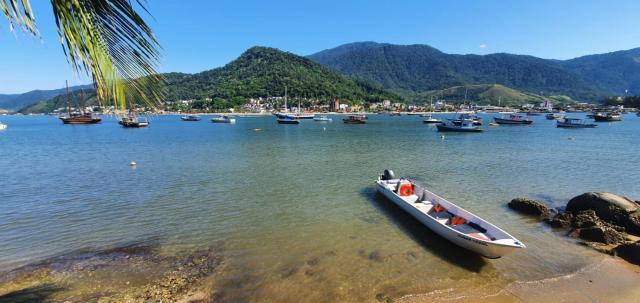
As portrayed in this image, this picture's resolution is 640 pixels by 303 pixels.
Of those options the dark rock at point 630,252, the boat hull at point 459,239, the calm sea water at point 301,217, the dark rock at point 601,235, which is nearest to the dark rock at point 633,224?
the dark rock at point 601,235

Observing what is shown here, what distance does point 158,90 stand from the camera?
3.65m

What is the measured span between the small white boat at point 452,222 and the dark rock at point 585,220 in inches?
228

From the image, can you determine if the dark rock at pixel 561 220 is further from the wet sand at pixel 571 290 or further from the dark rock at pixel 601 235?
the wet sand at pixel 571 290

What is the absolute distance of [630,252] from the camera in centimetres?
1207

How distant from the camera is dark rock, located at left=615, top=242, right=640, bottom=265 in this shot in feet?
38.6

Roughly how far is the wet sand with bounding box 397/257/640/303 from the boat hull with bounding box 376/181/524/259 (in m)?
1.12

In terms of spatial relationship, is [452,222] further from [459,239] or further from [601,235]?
[601,235]

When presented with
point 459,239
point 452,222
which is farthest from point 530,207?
point 459,239

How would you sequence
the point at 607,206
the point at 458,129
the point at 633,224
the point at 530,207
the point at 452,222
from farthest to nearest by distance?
the point at 458,129, the point at 530,207, the point at 607,206, the point at 633,224, the point at 452,222

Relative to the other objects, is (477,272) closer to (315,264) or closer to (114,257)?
(315,264)

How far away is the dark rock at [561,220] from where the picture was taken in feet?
50.8

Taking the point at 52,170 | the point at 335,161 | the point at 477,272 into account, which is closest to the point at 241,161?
the point at 335,161

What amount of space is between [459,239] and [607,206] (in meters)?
9.48

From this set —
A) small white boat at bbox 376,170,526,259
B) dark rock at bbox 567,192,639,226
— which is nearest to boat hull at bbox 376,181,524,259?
small white boat at bbox 376,170,526,259
